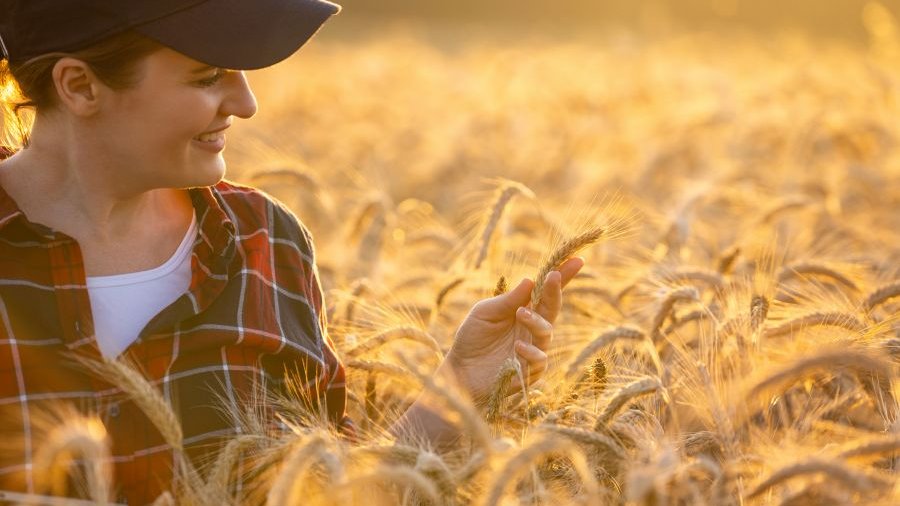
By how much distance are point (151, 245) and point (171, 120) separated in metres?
0.32

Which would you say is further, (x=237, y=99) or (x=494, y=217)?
(x=494, y=217)

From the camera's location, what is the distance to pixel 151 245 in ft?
6.79

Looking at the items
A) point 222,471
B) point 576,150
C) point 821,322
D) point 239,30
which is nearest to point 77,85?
point 239,30

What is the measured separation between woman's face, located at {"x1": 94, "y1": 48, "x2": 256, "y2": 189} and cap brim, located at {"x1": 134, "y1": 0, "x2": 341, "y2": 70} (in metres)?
0.06

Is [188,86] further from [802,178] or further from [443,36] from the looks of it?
[443,36]

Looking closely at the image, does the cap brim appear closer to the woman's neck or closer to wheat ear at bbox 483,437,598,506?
the woman's neck

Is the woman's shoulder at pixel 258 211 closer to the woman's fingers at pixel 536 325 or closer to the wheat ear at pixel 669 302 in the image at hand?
the woman's fingers at pixel 536 325

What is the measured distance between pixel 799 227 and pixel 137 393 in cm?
295

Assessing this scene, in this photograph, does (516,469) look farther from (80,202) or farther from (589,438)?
(80,202)

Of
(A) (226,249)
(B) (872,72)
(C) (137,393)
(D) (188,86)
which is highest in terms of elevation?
(B) (872,72)

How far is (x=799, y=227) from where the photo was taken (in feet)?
13.0

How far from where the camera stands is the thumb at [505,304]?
79.2 inches

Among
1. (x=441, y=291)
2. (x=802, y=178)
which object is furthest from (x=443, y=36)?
(x=441, y=291)

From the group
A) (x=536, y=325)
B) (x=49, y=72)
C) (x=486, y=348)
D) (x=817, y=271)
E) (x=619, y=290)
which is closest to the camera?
(x=49, y=72)
